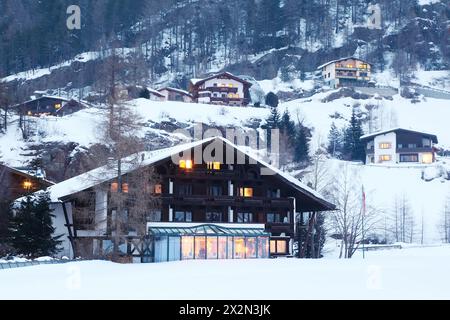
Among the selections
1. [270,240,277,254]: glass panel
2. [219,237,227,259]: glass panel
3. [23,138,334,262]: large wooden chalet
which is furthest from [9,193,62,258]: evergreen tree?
[270,240,277,254]: glass panel

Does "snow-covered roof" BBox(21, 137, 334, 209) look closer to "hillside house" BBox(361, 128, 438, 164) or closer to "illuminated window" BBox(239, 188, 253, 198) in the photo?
"illuminated window" BBox(239, 188, 253, 198)

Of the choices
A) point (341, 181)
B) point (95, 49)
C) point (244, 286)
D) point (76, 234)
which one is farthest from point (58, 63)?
point (244, 286)

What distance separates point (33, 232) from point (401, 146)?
238ft

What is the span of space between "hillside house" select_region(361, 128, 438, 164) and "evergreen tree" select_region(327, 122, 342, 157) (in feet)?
14.8

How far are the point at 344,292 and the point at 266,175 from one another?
2894cm

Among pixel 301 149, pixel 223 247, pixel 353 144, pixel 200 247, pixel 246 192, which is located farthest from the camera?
pixel 353 144

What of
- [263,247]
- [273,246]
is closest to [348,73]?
[273,246]

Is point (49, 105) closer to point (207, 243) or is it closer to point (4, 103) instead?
point (4, 103)

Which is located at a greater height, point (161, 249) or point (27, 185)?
point (27, 185)

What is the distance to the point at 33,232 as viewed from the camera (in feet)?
137

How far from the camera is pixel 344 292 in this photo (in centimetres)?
1967

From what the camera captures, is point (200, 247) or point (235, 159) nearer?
point (200, 247)

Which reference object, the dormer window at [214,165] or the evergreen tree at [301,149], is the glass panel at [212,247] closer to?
the dormer window at [214,165]

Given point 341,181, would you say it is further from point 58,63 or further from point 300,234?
point 58,63
